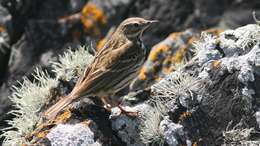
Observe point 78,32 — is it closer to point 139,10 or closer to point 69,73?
point 139,10

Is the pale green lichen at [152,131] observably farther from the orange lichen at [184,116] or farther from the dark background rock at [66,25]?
the dark background rock at [66,25]

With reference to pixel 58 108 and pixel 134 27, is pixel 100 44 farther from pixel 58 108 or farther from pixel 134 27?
pixel 58 108

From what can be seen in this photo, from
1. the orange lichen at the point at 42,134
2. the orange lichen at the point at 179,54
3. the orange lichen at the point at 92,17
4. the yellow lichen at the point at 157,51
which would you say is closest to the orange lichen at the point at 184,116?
the orange lichen at the point at 42,134

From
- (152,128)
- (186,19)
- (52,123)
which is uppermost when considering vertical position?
(52,123)

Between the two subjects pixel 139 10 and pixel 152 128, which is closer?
pixel 152 128

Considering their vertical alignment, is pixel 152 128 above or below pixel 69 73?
below

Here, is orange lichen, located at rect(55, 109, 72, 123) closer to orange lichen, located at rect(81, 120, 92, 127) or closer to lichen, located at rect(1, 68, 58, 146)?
orange lichen, located at rect(81, 120, 92, 127)

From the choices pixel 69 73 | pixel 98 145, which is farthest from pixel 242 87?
pixel 69 73
